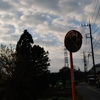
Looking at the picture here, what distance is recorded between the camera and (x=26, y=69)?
113 ft

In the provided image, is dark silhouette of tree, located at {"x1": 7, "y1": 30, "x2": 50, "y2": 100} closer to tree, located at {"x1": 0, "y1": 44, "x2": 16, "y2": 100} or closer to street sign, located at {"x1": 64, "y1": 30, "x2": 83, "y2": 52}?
tree, located at {"x1": 0, "y1": 44, "x2": 16, "y2": 100}

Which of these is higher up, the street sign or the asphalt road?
the street sign

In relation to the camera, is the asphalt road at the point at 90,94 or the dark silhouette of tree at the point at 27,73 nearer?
the asphalt road at the point at 90,94

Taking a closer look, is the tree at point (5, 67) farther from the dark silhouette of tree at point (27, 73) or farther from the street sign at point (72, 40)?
the street sign at point (72, 40)

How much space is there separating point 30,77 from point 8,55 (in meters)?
6.02

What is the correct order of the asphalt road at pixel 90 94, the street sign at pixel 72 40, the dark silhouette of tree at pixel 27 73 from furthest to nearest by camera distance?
1. the dark silhouette of tree at pixel 27 73
2. the asphalt road at pixel 90 94
3. the street sign at pixel 72 40

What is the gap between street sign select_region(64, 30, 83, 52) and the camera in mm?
6719

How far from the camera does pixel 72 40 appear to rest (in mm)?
6723

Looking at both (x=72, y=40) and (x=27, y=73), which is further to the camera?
(x=27, y=73)

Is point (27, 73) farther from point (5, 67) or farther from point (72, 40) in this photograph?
point (72, 40)

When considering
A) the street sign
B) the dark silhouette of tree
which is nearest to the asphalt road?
the dark silhouette of tree

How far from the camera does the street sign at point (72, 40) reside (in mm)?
6719

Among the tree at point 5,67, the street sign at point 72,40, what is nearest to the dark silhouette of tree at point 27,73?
the tree at point 5,67

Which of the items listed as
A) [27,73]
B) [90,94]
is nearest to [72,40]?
[27,73]
